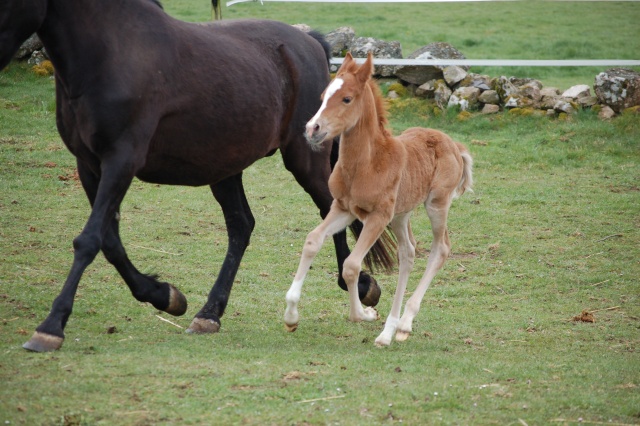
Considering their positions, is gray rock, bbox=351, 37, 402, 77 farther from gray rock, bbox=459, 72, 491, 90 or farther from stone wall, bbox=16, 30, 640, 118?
gray rock, bbox=459, 72, 491, 90

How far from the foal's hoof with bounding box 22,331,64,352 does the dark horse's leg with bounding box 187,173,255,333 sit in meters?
1.29

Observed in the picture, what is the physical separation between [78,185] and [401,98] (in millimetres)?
5283

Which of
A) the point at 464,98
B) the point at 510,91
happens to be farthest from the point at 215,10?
the point at 510,91

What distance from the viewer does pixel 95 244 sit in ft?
17.2

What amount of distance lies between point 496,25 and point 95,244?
18.6 meters

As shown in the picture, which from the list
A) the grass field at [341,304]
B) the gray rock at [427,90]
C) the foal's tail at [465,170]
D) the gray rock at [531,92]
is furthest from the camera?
the gray rock at [427,90]

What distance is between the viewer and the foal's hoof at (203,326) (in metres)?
6.13

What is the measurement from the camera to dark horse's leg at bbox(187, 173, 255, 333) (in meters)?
6.38

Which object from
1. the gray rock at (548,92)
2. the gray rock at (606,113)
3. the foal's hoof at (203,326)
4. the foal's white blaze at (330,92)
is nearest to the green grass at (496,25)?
the gray rock at (548,92)

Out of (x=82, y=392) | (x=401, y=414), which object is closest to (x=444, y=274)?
(x=401, y=414)

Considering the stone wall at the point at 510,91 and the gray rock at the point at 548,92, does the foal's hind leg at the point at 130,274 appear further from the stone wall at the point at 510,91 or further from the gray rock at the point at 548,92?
the gray rock at the point at 548,92

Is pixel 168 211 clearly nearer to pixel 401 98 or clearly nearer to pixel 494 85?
pixel 401 98

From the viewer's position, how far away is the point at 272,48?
678cm

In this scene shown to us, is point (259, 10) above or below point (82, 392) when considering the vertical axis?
below
